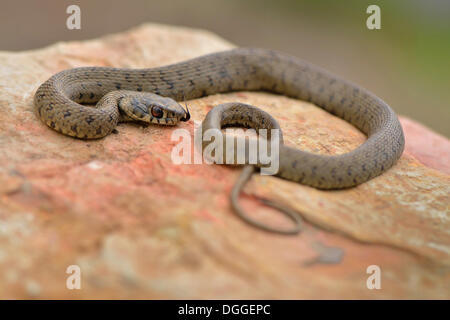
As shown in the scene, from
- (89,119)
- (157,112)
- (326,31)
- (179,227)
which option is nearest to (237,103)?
(157,112)

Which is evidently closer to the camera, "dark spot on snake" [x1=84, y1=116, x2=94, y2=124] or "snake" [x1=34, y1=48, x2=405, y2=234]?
"snake" [x1=34, y1=48, x2=405, y2=234]

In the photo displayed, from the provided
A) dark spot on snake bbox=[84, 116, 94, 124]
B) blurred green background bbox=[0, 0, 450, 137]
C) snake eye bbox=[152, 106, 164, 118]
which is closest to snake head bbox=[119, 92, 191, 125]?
snake eye bbox=[152, 106, 164, 118]

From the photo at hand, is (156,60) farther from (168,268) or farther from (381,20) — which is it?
(381,20)

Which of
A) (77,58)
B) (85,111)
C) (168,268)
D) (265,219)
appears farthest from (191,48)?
(168,268)

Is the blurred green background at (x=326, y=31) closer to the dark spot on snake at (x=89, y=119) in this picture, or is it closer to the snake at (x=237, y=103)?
the snake at (x=237, y=103)

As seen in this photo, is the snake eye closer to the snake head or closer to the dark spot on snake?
the snake head

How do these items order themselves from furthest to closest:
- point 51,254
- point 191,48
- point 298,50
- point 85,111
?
point 298,50
point 191,48
point 85,111
point 51,254

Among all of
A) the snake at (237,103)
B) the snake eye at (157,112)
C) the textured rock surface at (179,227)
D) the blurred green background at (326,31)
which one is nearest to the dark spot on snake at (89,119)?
the snake at (237,103)
